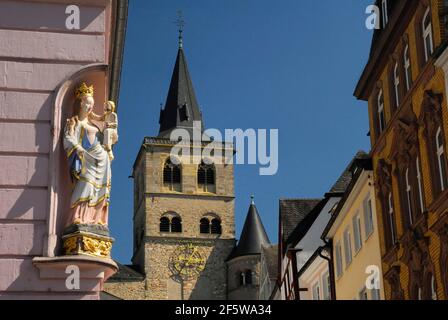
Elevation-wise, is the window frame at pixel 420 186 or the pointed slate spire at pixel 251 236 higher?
the pointed slate spire at pixel 251 236

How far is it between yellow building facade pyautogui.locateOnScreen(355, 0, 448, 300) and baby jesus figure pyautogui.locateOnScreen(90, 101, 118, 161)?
11.0 meters

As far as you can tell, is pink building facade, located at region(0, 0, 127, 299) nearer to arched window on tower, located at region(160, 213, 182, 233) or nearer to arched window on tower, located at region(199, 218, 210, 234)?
arched window on tower, located at region(160, 213, 182, 233)

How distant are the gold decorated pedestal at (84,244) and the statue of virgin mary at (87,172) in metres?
0.13

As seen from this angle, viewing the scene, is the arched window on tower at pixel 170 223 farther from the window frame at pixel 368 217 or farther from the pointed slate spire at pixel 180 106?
the window frame at pixel 368 217

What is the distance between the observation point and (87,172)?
9617 millimetres

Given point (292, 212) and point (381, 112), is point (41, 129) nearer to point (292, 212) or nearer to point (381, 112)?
point (381, 112)

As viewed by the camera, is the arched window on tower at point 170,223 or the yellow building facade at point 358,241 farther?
the arched window on tower at point 170,223

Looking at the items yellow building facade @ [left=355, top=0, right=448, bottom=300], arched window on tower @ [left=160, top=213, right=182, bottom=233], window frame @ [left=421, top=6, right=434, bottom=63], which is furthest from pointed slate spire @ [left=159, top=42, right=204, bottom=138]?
window frame @ [left=421, top=6, right=434, bottom=63]

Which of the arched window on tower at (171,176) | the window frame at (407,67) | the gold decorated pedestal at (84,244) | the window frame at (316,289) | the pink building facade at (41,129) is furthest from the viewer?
the arched window on tower at (171,176)

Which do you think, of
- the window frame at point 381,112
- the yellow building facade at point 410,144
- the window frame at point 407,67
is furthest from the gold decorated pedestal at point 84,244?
the window frame at point 381,112

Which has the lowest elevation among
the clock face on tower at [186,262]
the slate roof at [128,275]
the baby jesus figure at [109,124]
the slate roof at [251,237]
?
the baby jesus figure at [109,124]

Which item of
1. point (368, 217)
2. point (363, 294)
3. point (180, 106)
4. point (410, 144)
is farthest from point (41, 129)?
point (180, 106)

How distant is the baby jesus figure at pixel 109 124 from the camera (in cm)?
989

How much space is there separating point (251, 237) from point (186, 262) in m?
7.99
